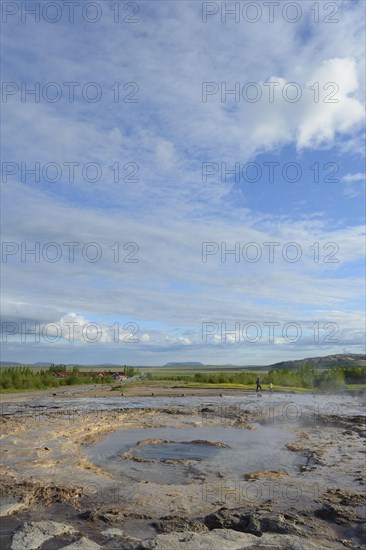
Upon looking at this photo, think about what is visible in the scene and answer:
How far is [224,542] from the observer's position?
26.8ft

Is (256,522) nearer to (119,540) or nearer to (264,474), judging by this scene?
(119,540)

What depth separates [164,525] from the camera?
913 centimetres

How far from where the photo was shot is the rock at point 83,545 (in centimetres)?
778

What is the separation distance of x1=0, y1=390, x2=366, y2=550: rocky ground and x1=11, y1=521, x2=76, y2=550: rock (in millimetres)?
17

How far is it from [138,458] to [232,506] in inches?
227

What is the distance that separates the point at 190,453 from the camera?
17109 millimetres

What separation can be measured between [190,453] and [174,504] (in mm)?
6678

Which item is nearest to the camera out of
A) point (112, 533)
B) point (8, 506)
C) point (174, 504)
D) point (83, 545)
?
point (83, 545)

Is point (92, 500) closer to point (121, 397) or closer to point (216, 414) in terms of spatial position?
point (216, 414)

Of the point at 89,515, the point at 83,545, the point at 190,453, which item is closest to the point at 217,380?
the point at 190,453

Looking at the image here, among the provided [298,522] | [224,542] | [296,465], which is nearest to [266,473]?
[296,465]

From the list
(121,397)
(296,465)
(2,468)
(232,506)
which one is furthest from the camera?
(121,397)

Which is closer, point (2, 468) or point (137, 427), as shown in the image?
point (2, 468)

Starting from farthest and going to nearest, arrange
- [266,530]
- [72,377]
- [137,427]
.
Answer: [72,377] → [137,427] → [266,530]
